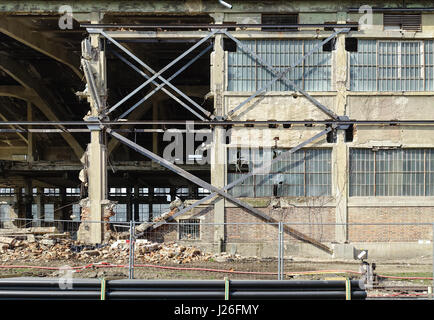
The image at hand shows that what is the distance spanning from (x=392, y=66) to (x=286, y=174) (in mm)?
5978

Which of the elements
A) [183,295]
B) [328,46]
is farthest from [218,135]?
[183,295]

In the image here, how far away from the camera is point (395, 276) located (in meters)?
14.8

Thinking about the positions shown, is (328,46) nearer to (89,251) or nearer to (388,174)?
(388,174)

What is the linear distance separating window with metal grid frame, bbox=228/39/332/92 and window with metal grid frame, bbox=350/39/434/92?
1225 mm

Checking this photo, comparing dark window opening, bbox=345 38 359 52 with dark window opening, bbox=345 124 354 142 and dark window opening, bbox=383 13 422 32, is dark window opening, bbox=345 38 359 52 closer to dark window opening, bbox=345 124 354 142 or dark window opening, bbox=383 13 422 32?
dark window opening, bbox=383 13 422 32

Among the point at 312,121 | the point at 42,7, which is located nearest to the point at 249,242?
the point at 312,121

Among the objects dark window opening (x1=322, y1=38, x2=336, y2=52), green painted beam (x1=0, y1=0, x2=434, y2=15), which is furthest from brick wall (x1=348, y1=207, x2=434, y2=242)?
green painted beam (x1=0, y1=0, x2=434, y2=15)

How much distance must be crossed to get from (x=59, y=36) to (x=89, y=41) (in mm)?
4489

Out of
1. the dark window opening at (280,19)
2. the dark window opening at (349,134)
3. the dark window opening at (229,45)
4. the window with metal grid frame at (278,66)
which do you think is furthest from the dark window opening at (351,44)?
the dark window opening at (229,45)

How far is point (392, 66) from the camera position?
61.8ft

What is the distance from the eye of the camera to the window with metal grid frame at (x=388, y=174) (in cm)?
1859

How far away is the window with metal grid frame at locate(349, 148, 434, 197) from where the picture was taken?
18.6 metres

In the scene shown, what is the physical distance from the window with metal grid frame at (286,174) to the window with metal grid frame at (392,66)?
3263 mm
